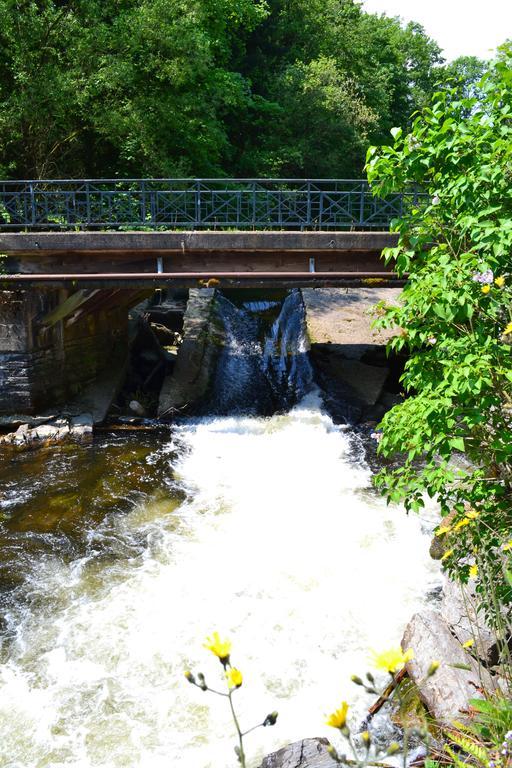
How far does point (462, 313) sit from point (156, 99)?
43.1ft

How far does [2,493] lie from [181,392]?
189 inches

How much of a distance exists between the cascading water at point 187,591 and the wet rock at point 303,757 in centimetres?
79

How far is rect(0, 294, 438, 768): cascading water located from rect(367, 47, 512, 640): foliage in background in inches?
90.9

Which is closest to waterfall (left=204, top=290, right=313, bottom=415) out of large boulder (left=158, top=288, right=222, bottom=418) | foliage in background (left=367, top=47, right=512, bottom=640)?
large boulder (left=158, top=288, right=222, bottom=418)

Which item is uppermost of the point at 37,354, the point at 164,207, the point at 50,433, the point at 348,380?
the point at 164,207

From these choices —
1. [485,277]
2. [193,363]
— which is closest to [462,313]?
[485,277]

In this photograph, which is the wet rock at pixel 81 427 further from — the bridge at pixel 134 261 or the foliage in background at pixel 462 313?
the foliage in background at pixel 462 313

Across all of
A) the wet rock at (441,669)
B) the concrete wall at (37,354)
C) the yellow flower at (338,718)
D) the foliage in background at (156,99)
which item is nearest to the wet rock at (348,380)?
the concrete wall at (37,354)

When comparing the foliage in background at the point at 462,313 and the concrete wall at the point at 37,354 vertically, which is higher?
the foliage in background at the point at 462,313

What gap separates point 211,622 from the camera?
22.6 feet

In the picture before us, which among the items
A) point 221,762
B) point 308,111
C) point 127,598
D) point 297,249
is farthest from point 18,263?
point 308,111

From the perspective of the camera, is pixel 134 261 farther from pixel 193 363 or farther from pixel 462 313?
pixel 462 313

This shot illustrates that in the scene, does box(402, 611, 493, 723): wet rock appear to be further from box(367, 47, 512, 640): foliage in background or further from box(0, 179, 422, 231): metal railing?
box(0, 179, 422, 231): metal railing

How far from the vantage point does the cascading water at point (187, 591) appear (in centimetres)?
555
